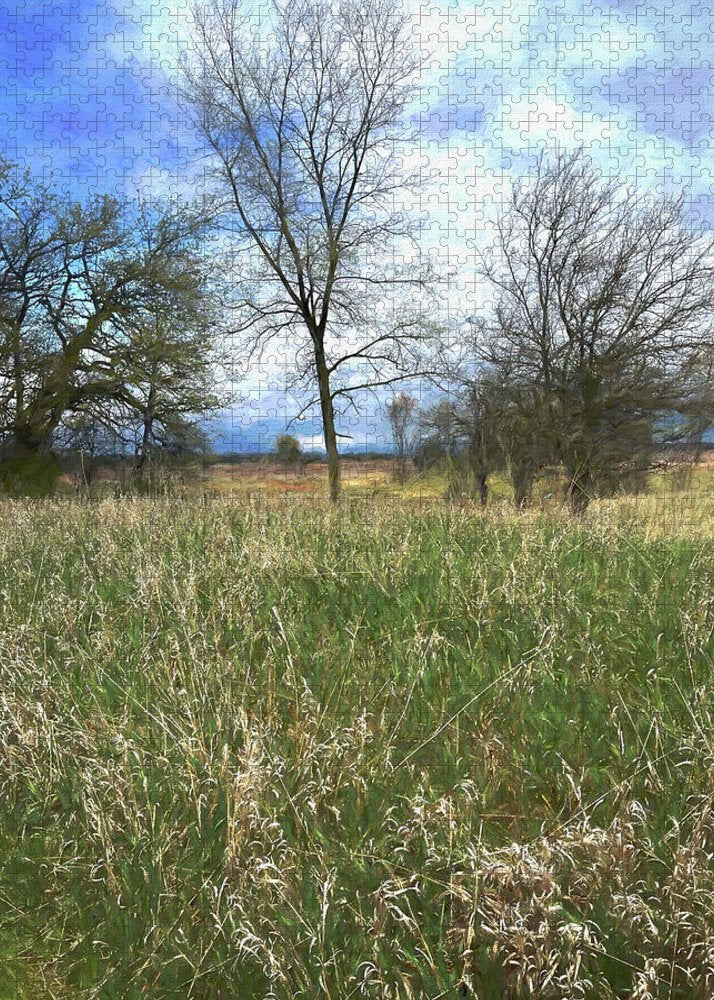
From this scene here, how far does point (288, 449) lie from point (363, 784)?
1918 cm

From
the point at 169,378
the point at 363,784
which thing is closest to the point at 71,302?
the point at 169,378

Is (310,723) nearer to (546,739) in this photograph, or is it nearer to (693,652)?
(546,739)

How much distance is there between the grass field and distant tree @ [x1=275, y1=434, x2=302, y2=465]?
15276mm

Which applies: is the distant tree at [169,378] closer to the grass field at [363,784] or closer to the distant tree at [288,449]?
the distant tree at [288,449]

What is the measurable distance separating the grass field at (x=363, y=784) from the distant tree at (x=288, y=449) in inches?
601

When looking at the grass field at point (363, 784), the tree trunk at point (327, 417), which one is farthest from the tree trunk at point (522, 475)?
the grass field at point (363, 784)

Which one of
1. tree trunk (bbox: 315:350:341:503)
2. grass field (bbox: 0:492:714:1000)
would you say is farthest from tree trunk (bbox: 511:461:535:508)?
grass field (bbox: 0:492:714:1000)

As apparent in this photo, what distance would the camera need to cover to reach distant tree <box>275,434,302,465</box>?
2147 centimetres

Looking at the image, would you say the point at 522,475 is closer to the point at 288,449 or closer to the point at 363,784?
the point at 288,449

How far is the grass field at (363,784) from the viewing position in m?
2.30

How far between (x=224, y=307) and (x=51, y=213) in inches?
367

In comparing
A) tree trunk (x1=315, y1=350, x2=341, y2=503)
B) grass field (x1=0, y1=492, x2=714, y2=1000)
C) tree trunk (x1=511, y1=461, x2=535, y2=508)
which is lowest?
grass field (x1=0, y1=492, x2=714, y2=1000)

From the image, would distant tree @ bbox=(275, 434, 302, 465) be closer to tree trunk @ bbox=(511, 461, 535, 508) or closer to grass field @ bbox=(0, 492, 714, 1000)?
tree trunk @ bbox=(511, 461, 535, 508)

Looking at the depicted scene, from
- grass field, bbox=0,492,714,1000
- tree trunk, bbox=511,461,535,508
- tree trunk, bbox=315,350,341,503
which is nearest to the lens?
grass field, bbox=0,492,714,1000
